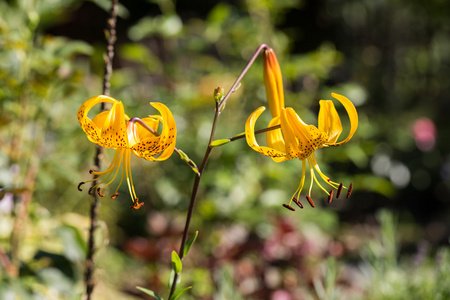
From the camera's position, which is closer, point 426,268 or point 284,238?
point 426,268

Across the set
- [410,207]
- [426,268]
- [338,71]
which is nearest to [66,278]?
[426,268]

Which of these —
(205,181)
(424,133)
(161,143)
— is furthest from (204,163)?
(424,133)

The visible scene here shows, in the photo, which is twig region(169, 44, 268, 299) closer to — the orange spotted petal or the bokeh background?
the orange spotted petal

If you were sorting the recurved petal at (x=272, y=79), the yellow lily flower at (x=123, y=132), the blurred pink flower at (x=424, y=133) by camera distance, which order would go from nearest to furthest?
the yellow lily flower at (x=123, y=132) < the recurved petal at (x=272, y=79) < the blurred pink flower at (x=424, y=133)

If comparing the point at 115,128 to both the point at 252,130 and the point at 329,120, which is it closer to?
the point at 252,130

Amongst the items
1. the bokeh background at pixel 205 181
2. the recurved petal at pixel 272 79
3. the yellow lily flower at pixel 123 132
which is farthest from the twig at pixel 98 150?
the recurved petal at pixel 272 79

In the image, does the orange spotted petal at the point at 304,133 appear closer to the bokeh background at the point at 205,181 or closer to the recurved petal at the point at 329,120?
the recurved petal at the point at 329,120

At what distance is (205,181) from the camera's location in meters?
2.01

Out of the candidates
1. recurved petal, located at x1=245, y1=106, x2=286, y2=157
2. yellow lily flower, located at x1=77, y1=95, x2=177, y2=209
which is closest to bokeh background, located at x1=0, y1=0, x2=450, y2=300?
yellow lily flower, located at x1=77, y1=95, x2=177, y2=209

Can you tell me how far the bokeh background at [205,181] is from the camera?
4.31 ft

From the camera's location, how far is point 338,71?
4133 millimetres

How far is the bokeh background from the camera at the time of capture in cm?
131

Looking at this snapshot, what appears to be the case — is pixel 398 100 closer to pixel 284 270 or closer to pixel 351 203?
pixel 351 203

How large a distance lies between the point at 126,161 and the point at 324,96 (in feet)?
4.60
